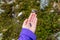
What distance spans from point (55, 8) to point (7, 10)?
1.15m

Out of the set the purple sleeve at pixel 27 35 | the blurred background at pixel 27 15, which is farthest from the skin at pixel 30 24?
the blurred background at pixel 27 15

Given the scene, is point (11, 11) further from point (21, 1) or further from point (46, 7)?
point (46, 7)

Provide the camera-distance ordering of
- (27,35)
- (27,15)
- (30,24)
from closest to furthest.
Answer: (27,35), (30,24), (27,15)

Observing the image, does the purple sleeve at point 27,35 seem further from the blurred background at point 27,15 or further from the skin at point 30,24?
the blurred background at point 27,15

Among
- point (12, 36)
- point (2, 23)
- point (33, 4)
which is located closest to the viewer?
point (12, 36)

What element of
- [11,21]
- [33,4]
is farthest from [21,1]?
[11,21]

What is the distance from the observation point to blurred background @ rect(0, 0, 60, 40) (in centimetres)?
491

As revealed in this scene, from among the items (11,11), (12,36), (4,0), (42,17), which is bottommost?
(12,36)

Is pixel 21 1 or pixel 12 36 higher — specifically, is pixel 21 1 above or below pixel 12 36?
above

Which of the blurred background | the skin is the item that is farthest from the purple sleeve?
the blurred background

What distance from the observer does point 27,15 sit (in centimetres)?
531

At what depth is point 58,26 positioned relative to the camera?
4984 millimetres

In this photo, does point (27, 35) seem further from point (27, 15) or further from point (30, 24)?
point (27, 15)

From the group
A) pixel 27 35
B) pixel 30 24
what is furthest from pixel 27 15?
pixel 27 35
